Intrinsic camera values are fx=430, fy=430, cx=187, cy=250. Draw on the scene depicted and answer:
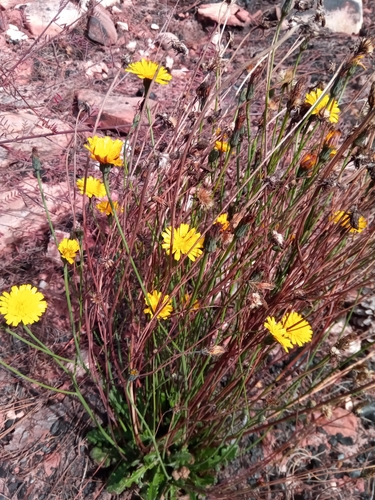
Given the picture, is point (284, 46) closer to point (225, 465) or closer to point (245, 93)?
point (245, 93)

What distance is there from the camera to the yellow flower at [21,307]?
1.17m

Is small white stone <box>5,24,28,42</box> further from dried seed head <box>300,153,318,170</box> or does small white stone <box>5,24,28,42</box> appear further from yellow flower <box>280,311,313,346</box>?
yellow flower <box>280,311,313,346</box>

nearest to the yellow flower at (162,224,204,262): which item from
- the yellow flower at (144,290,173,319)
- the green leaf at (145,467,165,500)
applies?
the yellow flower at (144,290,173,319)

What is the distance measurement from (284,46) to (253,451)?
119 inches

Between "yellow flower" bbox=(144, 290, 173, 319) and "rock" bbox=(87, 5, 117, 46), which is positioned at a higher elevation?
"rock" bbox=(87, 5, 117, 46)

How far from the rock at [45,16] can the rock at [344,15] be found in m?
2.10

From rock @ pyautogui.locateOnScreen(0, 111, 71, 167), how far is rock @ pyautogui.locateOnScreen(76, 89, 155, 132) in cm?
22

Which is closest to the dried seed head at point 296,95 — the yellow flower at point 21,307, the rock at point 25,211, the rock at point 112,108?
the yellow flower at point 21,307

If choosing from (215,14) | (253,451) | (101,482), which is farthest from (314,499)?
(215,14)

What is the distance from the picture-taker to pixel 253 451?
1.61m

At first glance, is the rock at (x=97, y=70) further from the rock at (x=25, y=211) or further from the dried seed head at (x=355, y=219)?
the dried seed head at (x=355, y=219)

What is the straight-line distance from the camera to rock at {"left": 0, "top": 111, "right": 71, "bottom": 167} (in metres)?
2.30

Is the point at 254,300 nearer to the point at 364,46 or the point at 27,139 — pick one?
the point at 364,46

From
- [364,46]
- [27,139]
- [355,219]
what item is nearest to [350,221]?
[355,219]
